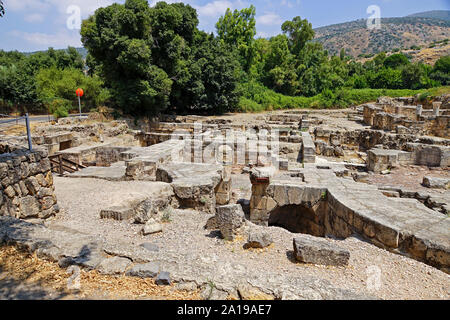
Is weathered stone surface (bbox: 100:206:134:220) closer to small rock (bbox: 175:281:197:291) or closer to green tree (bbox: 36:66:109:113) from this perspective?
small rock (bbox: 175:281:197:291)

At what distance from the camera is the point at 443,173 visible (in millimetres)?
9375

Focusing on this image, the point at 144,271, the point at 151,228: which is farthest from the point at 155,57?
the point at 144,271

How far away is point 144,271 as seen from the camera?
125 inches

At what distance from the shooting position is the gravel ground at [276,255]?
3.34 metres

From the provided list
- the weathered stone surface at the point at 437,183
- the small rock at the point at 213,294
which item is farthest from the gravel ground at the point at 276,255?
the weathered stone surface at the point at 437,183

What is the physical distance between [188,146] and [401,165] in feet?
26.8

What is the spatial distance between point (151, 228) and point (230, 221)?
141 centimetres

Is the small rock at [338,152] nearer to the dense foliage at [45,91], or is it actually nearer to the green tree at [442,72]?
the dense foliage at [45,91]

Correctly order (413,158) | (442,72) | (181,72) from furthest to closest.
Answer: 1. (442,72)
2. (181,72)
3. (413,158)

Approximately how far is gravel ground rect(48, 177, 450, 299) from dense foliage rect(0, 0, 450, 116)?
584 inches

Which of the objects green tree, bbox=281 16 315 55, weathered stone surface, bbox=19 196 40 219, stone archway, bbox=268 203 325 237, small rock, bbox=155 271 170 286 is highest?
green tree, bbox=281 16 315 55

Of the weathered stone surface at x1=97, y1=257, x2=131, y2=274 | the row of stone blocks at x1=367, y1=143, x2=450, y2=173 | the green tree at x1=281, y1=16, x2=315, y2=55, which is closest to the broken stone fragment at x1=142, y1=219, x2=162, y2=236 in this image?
the weathered stone surface at x1=97, y1=257, x2=131, y2=274

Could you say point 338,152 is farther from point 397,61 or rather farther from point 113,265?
point 397,61

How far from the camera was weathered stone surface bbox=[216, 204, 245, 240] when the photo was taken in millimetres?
4453
